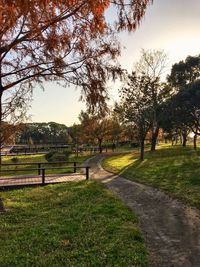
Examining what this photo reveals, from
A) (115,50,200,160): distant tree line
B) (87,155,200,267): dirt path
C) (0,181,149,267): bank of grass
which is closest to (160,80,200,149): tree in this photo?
(115,50,200,160): distant tree line

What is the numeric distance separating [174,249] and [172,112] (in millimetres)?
35796

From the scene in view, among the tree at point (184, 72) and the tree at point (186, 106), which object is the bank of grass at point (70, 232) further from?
the tree at point (184, 72)

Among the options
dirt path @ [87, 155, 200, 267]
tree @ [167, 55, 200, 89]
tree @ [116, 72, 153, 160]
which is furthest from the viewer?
tree @ [167, 55, 200, 89]

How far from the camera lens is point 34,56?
11.5 meters

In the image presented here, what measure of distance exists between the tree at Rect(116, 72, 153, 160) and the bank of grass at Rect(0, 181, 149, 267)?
2351 centimetres

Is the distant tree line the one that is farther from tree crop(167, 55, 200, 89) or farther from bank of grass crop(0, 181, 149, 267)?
bank of grass crop(0, 181, 149, 267)

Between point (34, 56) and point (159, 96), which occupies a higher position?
point (159, 96)

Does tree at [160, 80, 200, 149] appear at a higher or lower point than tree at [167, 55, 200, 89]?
lower

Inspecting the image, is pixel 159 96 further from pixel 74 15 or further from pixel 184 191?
pixel 74 15

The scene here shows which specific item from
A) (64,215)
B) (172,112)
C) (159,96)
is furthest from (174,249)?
(159,96)

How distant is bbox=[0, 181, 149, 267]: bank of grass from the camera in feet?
26.2

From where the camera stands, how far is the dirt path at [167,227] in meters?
7.88

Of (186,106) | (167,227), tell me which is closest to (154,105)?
(186,106)

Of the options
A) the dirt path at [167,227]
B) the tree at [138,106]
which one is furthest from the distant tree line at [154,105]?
the dirt path at [167,227]
